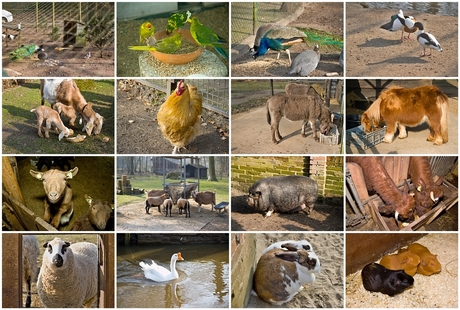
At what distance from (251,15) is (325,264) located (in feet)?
6.74

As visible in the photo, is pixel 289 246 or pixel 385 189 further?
pixel 385 189

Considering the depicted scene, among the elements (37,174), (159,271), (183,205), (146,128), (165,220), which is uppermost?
(146,128)

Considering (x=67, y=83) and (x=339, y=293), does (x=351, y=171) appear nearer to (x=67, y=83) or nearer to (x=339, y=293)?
(x=339, y=293)

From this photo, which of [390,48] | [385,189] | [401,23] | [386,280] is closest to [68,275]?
[386,280]

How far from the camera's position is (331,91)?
17.4 feet

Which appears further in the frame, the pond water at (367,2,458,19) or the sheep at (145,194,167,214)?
the pond water at (367,2,458,19)

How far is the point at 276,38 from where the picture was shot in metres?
5.38

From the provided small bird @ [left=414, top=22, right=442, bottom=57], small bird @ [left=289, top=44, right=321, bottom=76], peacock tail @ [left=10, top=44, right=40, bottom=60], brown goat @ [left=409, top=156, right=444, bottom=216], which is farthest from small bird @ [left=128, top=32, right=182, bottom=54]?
brown goat @ [left=409, top=156, right=444, bottom=216]

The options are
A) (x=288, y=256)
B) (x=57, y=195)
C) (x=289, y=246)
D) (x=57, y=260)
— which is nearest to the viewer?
(x=57, y=260)

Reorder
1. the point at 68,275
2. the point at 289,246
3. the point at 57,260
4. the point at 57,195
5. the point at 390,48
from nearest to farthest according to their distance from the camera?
1. the point at 57,260
2. the point at 68,275
3. the point at 289,246
4. the point at 57,195
5. the point at 390,48

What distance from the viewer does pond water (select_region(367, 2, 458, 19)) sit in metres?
5.45

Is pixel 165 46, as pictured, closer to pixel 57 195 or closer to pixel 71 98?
pixel 71 98

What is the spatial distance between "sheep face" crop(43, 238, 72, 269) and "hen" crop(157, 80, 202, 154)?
111cm

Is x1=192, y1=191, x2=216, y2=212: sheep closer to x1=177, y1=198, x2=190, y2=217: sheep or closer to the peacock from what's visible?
x1=177, y1=198, x2=190, y2=217: sheep
